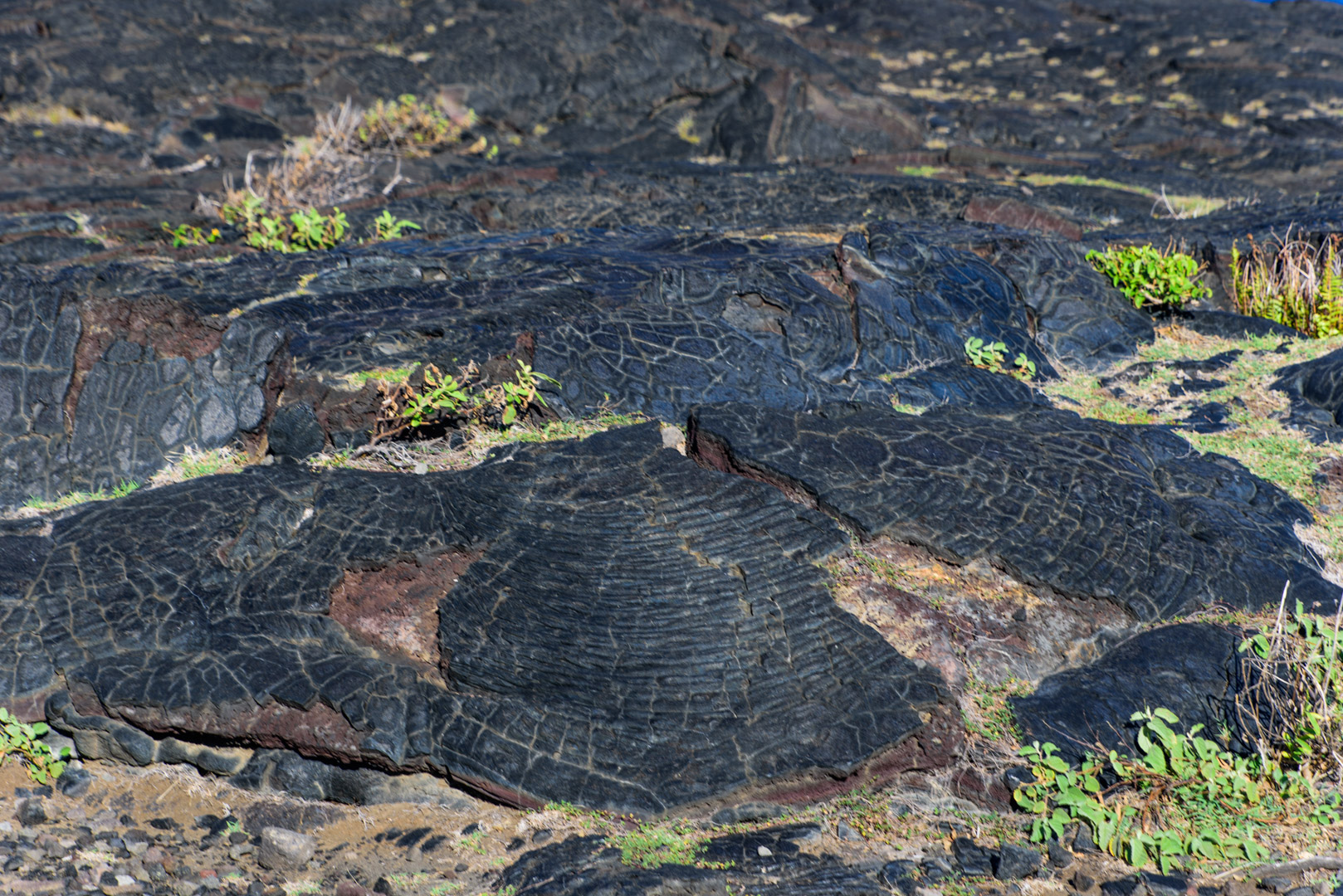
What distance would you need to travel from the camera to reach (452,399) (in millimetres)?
4562

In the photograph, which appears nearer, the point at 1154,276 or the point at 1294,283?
the point at 1294,283

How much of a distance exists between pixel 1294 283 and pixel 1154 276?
0.80 m

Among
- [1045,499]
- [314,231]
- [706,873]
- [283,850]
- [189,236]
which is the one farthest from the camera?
[189,236]

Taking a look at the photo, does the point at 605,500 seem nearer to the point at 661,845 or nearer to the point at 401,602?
the point at 401,602

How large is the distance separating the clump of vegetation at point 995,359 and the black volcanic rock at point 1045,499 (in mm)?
936

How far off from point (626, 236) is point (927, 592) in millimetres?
3832

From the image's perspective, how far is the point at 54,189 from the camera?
884cm

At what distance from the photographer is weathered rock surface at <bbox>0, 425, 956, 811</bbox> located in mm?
3223

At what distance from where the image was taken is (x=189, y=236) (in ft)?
23.9

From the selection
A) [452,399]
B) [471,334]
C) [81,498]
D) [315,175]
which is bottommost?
[81,498]

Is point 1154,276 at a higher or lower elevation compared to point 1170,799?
higher

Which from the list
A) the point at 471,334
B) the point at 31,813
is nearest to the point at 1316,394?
the point at 471,334

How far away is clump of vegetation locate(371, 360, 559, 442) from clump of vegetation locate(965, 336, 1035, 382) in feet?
7.95

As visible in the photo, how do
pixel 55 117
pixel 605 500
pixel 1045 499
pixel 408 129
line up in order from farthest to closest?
pixel 55 117, pixel 408 129, pixel 1045 499, pixel 605 500
